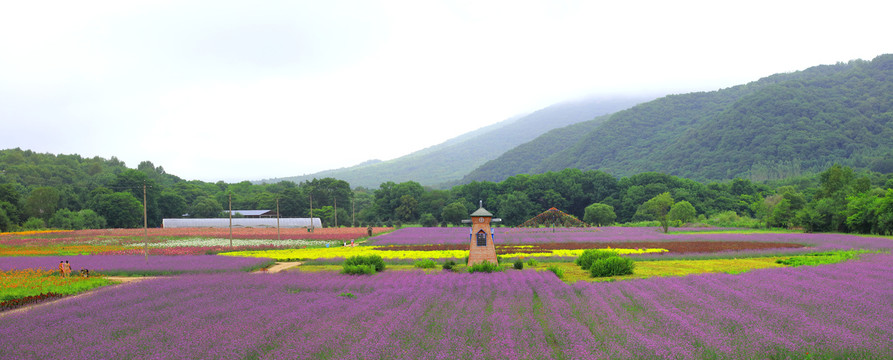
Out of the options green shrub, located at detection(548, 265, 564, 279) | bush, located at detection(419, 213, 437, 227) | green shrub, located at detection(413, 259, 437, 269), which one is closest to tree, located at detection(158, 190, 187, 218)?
bush, located at detection(419, 213, 437, 227)

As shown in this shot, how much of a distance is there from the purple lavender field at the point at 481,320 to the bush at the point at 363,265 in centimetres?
404

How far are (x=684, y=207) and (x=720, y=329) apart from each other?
6077 centimetres

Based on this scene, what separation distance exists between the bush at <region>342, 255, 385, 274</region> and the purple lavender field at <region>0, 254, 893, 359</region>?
4037mm

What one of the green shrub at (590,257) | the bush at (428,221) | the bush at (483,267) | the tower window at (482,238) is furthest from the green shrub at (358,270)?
the bush at (428,221)

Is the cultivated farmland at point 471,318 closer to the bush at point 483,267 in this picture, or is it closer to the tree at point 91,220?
the bush at point 483,267

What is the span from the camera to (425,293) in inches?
562

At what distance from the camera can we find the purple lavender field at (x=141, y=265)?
22.8 meters

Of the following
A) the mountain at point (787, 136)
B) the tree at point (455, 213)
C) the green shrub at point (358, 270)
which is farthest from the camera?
the mountain at point (787, 136)

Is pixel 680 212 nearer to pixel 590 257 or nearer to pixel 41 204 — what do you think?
pixel 590 257

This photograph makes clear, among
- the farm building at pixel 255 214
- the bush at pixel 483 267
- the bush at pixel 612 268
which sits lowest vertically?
the bush at pixel 612 268

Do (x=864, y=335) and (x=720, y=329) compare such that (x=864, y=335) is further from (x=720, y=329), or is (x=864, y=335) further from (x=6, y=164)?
(x=6, y=164)

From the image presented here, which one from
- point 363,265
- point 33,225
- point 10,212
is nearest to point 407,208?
point 33,225

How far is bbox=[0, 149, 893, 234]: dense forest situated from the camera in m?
65.3

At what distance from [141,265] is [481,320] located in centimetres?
2200
